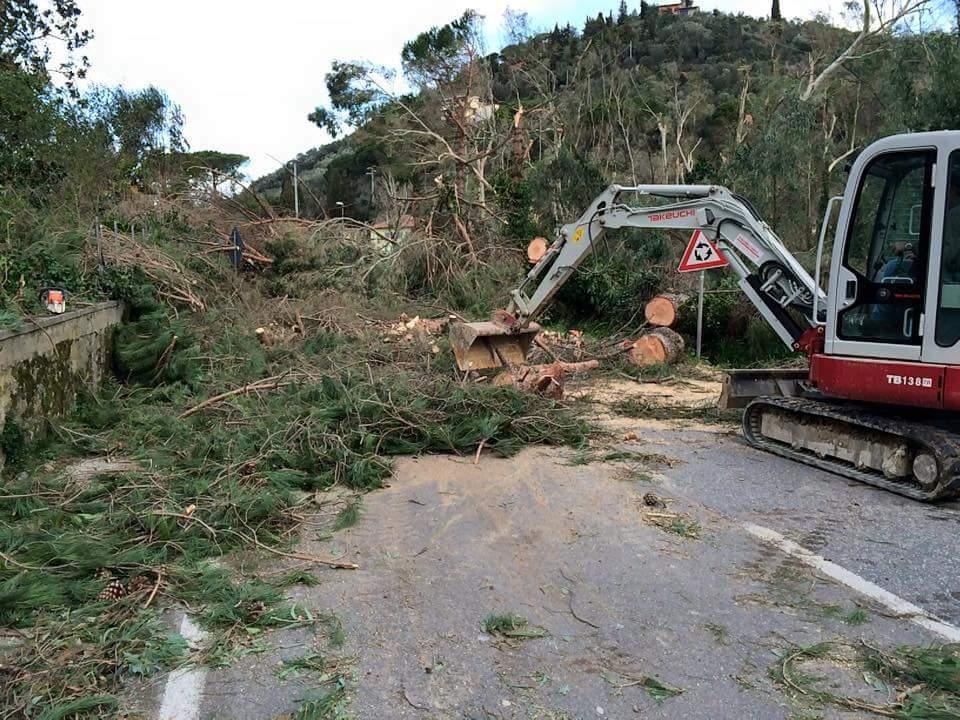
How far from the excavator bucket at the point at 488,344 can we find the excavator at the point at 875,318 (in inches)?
113

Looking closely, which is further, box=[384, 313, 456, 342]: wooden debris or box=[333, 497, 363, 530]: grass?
box=[384, 313, 456, 342]: wooden debris

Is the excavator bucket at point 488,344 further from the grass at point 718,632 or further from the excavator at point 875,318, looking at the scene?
the grass at point 718,632

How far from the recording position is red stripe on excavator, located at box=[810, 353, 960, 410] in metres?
5.80

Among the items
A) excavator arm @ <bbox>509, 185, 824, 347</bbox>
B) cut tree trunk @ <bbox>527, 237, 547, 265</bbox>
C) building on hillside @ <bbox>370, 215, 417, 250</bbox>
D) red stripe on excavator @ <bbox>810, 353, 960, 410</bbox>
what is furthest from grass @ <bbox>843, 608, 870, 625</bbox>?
building on hillside @ <bbox>370, 215, 417, 250</bbox>

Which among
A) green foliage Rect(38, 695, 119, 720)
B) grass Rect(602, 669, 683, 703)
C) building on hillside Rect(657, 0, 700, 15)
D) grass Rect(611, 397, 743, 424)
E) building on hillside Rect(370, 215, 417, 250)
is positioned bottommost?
grass Rect(602, 669, 683, 703)

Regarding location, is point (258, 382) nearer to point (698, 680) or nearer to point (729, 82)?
point (698, 680)

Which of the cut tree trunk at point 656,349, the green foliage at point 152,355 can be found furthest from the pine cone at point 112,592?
the cut tree trunk at point 656,349

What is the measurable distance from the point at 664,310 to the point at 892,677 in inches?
401

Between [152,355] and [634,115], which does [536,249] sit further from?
[634,115]

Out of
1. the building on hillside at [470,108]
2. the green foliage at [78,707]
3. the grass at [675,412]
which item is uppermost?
the building on hillside at [470,108]

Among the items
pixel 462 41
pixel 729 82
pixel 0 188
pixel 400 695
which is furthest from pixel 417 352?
pixel 729 82

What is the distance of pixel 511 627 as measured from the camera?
12.7 ft

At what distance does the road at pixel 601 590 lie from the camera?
3.31 m

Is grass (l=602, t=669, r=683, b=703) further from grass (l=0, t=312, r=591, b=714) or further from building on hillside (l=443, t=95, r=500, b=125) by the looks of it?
building on hillside (l=443, t=95, r=500, b=125)
